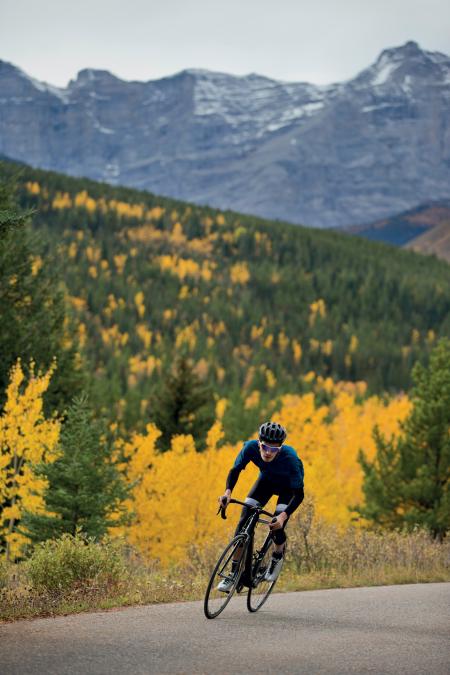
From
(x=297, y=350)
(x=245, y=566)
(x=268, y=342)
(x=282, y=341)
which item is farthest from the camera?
(x=282, y=341)

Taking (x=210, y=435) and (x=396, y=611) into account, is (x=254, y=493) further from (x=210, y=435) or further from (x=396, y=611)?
(x=210, y=435)

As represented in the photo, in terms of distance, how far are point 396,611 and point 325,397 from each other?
115 m

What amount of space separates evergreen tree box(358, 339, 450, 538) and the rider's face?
14.7 meters

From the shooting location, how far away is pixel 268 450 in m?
9.02

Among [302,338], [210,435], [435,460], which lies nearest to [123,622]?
[435,460]

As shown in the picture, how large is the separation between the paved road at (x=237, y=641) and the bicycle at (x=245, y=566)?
6.2 inches

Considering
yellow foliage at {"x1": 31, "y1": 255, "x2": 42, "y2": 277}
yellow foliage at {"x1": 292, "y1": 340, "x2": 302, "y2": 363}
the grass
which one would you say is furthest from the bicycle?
yellow foliage at {"x1": 292, "y1": 340, "x2": 302, "y2": 363}

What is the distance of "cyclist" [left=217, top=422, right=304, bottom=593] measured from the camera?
8969mm

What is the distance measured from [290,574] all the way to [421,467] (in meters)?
11.5

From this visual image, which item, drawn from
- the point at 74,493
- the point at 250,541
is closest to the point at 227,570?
the point at 250,541

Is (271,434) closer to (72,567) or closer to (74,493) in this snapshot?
(72,567)

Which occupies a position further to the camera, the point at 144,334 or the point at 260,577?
the point at 144,334

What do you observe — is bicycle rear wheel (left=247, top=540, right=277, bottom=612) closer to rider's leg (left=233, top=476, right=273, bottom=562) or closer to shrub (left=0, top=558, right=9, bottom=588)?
rider's leg (left=233, top=476, right=273, bottom=562)

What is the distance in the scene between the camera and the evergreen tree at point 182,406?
32688mm
